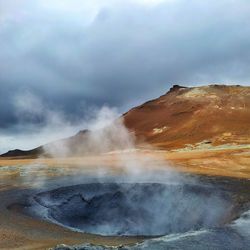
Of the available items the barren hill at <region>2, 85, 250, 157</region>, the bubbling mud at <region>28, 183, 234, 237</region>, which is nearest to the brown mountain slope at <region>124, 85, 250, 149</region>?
the barren hill at <region>2, 85, 250, 157</region>

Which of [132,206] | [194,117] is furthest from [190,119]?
[132,206]

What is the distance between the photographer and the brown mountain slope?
82.7 meters

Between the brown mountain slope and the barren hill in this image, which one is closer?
the barren hill

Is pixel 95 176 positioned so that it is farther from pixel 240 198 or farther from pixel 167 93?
pixel 167 93

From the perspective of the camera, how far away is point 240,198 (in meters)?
20.9

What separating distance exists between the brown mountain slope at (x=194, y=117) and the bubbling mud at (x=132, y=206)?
162 feet

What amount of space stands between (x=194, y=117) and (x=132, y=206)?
72.8m

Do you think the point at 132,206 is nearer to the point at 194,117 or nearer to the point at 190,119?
the point at 190,119

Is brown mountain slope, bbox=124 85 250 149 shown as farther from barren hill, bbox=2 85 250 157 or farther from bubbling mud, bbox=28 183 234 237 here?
bubbling mud, bbox=28 183 234 237

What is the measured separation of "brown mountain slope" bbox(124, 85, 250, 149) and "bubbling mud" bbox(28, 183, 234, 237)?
49369 mm

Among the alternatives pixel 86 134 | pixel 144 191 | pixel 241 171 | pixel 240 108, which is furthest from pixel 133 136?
pixel 144 191

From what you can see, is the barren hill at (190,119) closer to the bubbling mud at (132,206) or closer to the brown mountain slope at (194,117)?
the brown mountain slope at (194,117)

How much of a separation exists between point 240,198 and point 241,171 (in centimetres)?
1166

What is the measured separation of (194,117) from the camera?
3755 inches
